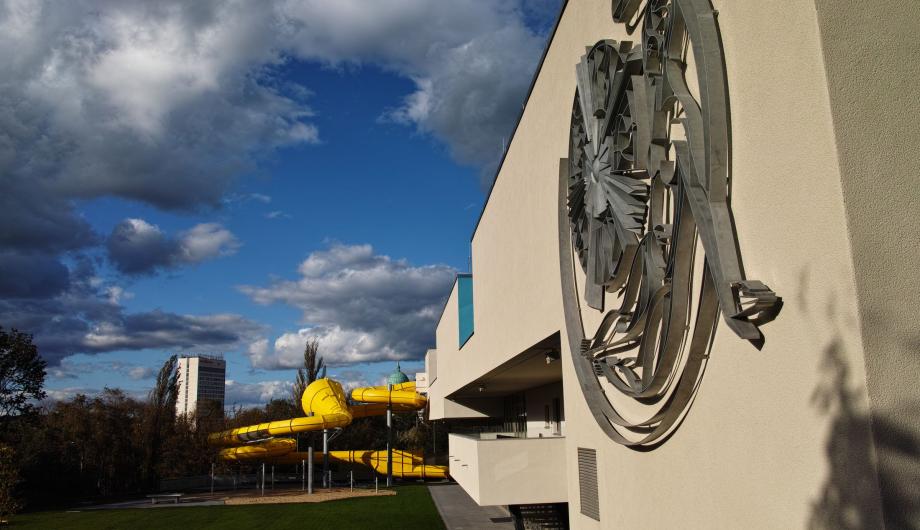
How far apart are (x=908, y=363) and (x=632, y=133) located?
3.48 metres

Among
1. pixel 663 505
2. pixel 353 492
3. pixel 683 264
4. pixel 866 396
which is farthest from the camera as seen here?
pixel 353 492

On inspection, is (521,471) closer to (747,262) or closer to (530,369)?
(530,369)

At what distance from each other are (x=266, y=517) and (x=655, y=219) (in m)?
26.4

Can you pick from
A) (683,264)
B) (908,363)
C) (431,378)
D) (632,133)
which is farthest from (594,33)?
(431,378)

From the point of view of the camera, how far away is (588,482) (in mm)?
8305

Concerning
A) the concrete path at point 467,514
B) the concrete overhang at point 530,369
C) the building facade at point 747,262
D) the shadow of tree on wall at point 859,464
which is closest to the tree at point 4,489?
the concrete overhang at point 530,369

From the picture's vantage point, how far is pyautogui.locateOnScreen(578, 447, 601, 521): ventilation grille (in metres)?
8.05

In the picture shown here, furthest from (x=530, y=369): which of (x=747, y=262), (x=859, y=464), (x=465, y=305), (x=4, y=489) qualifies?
(x=4, y=489)

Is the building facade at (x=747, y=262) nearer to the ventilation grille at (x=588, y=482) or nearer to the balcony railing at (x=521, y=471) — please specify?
the ventilation grille at (x=588, y=482)

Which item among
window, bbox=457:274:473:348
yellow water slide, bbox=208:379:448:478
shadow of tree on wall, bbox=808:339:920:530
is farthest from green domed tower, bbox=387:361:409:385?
shadow of tree on wall, bbox=808:339:920:530

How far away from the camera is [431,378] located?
39594 mm

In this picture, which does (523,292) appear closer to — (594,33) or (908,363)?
(594,33)

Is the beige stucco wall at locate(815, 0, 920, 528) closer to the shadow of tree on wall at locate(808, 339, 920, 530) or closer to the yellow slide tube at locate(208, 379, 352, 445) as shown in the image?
the shadow of tree on wall at locate(808, 339, 920, 530)

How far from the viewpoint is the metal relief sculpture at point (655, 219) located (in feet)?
14.4
